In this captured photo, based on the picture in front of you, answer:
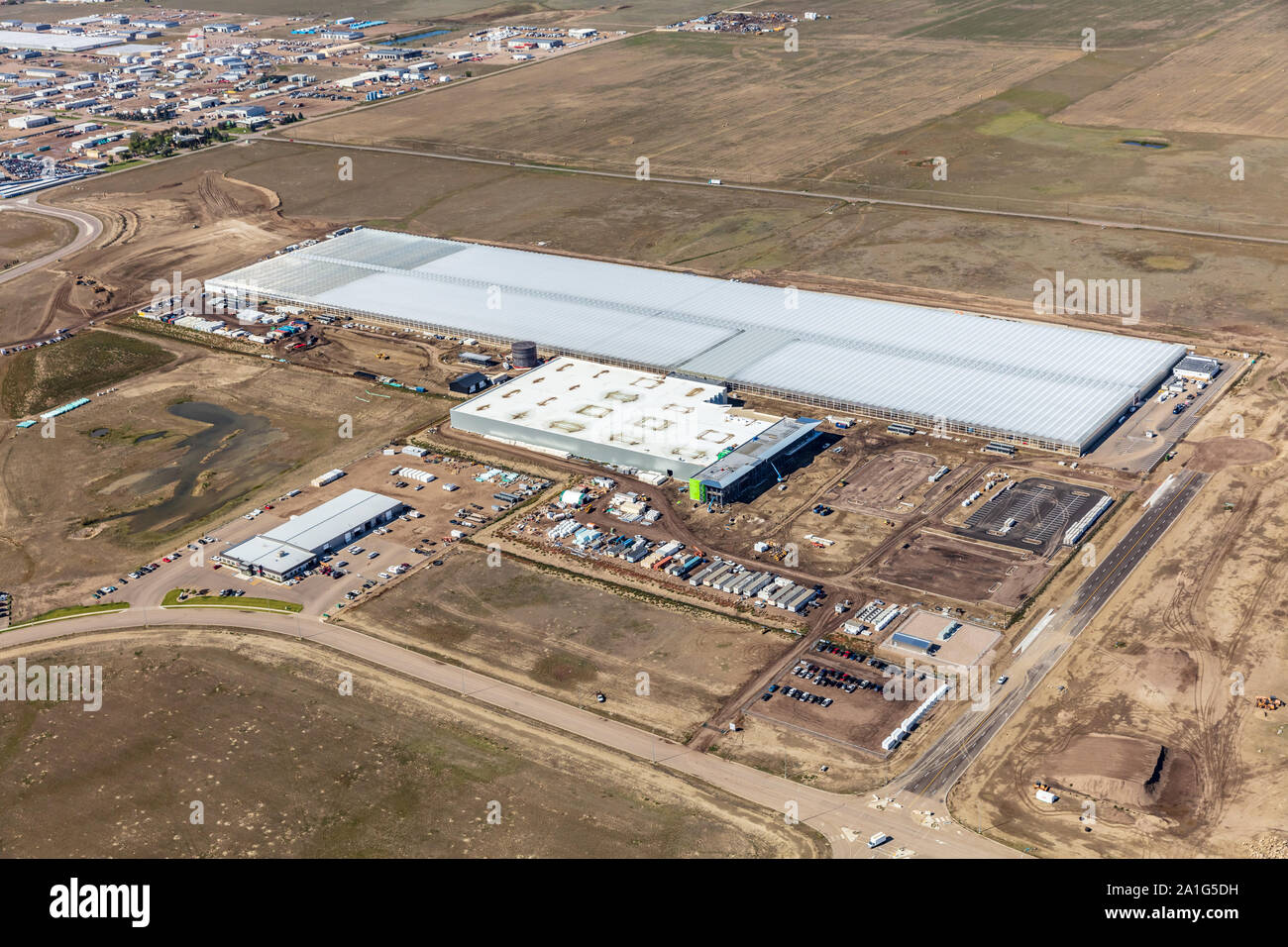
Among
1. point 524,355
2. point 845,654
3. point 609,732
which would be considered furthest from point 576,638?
point 524,355

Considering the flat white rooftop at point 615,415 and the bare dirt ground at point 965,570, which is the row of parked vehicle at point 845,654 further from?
the flat white rooftop at point 615,415

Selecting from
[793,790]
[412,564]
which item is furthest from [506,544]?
[793,790]

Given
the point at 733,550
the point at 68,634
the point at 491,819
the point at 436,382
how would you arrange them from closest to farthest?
the point at 491,819
the point at 68,634
the point at 733,550
the point at 436,382

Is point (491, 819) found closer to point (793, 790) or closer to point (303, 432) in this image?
point (793, 790)

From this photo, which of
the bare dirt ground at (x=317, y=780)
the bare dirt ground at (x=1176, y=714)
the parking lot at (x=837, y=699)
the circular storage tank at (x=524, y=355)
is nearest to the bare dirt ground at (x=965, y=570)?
the bare dirt ground at (x=1176, y=714)

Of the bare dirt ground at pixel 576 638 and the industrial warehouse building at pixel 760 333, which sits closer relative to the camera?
the bare dirt ground at pixel 576 638
